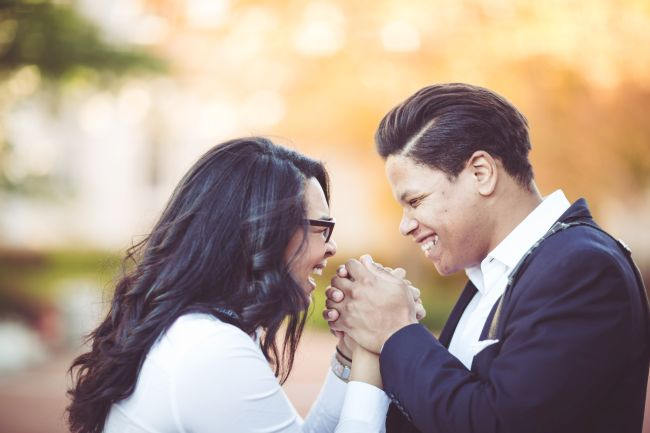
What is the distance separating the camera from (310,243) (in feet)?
7.36

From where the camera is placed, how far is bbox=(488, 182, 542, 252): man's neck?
2324 millimetres

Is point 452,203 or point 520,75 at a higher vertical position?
Result: point 520,75

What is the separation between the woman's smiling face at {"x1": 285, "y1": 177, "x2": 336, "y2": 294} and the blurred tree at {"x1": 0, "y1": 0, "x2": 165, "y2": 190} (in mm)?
6154

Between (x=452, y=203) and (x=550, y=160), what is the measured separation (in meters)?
7.58

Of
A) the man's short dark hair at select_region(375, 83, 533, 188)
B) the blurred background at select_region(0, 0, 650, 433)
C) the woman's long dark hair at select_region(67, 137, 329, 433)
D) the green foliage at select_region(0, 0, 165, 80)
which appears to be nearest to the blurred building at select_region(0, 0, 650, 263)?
the blurred background at select_region(0, 0, 650, 433)

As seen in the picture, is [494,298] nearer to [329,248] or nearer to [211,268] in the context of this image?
[329,248]

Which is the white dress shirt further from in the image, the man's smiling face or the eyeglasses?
the eyeglasses

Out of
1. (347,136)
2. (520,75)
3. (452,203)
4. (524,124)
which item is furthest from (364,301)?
(347,136)

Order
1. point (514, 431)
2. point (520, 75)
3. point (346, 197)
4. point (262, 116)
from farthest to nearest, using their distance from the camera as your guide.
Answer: point (346, 197) → point (262, 116) → point (520, 75) → point (514, 431)

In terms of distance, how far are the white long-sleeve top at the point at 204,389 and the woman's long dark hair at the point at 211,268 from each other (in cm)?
6

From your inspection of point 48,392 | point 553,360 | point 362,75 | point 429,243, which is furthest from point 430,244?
point 362,75

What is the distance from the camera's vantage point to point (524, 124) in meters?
2.44

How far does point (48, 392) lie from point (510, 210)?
22.9 ft

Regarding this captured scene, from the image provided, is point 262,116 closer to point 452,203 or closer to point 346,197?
point 346,197
